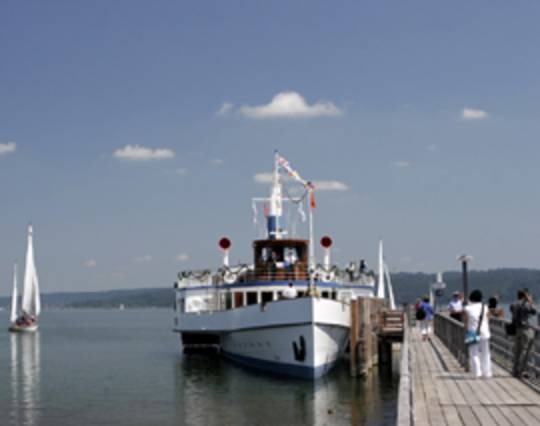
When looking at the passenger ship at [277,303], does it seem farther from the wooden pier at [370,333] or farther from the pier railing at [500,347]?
the pier railing at [500,347]

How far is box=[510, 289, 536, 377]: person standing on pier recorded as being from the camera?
1546cm

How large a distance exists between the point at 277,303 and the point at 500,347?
11003 mm

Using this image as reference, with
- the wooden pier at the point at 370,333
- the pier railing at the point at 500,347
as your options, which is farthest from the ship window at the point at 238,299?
the pier railing at the point at 500,347

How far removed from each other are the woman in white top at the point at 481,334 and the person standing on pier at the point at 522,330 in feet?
1.87

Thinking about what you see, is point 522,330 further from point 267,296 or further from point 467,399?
point 267,296

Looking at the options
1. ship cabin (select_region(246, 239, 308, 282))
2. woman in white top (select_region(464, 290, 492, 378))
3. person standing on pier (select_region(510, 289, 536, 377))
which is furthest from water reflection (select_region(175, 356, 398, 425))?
person standing on pier (select_region(510, 289, 536, 377))

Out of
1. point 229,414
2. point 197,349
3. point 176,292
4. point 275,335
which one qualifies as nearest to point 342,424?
point 229,414

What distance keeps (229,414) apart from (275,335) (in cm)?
631

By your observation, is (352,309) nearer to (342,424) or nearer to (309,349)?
(309,349)

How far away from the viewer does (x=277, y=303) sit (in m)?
29.4

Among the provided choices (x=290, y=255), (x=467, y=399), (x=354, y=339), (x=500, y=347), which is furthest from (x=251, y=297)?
(x=467, y=399)

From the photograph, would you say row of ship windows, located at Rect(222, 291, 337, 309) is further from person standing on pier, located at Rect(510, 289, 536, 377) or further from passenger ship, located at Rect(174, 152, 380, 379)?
person standing on pier, located at Rect(510, 289, 536, 377)

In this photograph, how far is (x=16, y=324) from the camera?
91.4 m

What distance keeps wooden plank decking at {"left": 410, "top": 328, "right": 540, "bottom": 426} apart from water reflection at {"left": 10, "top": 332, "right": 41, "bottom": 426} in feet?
43.2
